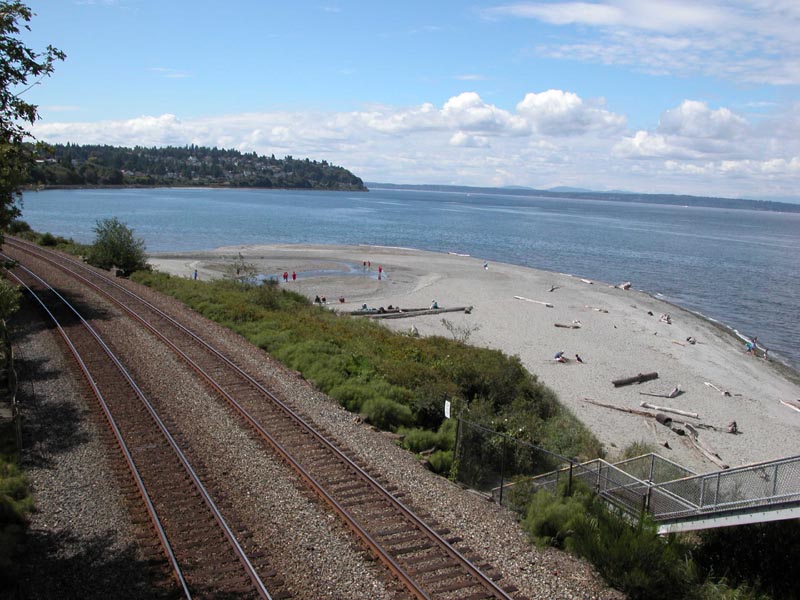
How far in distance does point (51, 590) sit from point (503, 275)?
2188 inches

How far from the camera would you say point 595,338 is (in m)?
37.7

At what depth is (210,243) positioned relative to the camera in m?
77.6

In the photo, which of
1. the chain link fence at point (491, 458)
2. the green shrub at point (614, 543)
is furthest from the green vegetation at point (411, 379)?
the green shrub at point (614, 543)

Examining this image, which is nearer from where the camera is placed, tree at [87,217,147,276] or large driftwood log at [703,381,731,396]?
large driftwood log at [703,381,731,396]

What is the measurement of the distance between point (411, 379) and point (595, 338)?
71.0ft

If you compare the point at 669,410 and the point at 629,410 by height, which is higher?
the point at 629,410

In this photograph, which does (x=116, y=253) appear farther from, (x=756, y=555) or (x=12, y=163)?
(x=756, y=555)

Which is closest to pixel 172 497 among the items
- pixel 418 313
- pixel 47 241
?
pixel 418 313

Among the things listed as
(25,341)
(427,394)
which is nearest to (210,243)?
(25,341)

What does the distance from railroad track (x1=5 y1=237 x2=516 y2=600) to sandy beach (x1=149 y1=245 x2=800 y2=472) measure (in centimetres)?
1041

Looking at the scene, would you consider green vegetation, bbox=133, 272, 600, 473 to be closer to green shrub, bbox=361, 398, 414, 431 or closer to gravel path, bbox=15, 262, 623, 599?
green shrub, bbox=361, 398, 414, 431

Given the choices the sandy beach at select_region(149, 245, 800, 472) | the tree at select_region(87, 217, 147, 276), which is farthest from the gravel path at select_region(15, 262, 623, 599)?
the tree at select_region(87, 217, 147, 276)

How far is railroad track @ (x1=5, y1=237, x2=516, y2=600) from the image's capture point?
9141mm

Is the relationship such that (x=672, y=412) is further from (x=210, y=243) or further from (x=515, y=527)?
(x=210, y=243)
